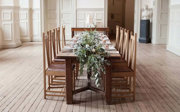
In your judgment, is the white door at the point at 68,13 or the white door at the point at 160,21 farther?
the white door at the point at 68,13

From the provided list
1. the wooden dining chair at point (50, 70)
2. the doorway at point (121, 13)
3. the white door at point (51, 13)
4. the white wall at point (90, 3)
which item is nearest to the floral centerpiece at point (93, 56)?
the wooden dining chair at point (50, 70)

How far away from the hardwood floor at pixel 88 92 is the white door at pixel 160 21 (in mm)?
3364

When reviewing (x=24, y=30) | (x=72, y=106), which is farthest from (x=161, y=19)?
(x=72, y=106)

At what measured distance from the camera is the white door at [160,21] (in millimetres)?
9344

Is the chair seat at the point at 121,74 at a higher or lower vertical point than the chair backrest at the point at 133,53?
lower

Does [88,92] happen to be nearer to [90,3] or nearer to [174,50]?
[174,50]

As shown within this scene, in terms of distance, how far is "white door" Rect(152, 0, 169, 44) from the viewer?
9344 mm

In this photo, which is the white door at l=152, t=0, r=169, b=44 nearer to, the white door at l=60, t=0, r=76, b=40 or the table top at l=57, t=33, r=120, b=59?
the white door at l=60, t=0, r=76, b=40

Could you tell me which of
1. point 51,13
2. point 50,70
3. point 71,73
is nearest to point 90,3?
point 51,13

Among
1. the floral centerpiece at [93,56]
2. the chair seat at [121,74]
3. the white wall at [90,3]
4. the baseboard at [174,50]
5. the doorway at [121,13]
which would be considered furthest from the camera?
the doorway at [121,13]

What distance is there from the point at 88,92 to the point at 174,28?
477 centimetres

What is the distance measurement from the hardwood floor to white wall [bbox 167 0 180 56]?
1178 millimetres

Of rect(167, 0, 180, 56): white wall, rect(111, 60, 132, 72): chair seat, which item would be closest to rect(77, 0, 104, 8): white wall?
rect(167, 0, 180, 56): white wall

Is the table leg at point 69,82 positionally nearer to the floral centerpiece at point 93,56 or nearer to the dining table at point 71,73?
the dining table at point 71,73
